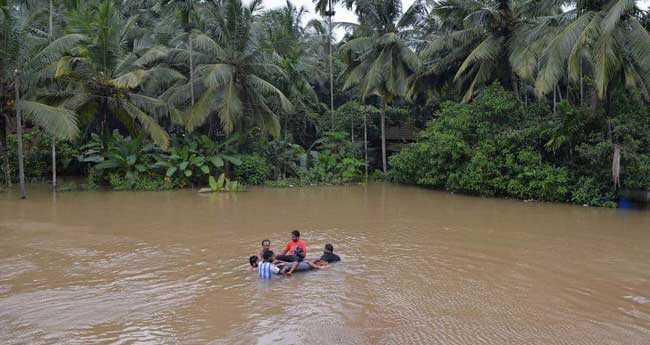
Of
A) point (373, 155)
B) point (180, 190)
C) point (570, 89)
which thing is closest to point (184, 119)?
point (180, 190)

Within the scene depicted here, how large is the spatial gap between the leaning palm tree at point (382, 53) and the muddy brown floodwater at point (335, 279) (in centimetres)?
1069

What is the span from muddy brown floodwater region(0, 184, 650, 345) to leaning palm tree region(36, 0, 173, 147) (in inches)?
247

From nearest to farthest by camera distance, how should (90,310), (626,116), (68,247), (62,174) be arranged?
(90,310)
(68,247)
(626,116)
(62,174)

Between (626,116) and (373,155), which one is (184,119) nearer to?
(373,155)

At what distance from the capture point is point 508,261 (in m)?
9.77

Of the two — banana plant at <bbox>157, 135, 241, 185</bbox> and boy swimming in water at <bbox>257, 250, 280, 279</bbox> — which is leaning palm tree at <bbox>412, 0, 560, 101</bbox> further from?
boy swimming in water at <bbox>257, 250, 280, 279</bbox>

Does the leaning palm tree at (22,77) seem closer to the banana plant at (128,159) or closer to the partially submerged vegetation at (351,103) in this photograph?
the partially submerged vegetation at (351,103)

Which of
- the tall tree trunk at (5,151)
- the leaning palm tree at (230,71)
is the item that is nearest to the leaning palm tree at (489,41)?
the leaning palm tree at (230,71)

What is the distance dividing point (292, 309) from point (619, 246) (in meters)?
7.47

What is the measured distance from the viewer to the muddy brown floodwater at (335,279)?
6336mm

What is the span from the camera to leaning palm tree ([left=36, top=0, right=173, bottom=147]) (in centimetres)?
1983

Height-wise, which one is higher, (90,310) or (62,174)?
(62,174)

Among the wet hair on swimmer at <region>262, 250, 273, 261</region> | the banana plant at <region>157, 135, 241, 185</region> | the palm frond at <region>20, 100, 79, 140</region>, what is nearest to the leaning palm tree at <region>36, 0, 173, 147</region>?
the banana plant at <region>157, 135, 241, 185</region>

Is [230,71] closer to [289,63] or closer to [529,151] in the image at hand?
[289,63]
